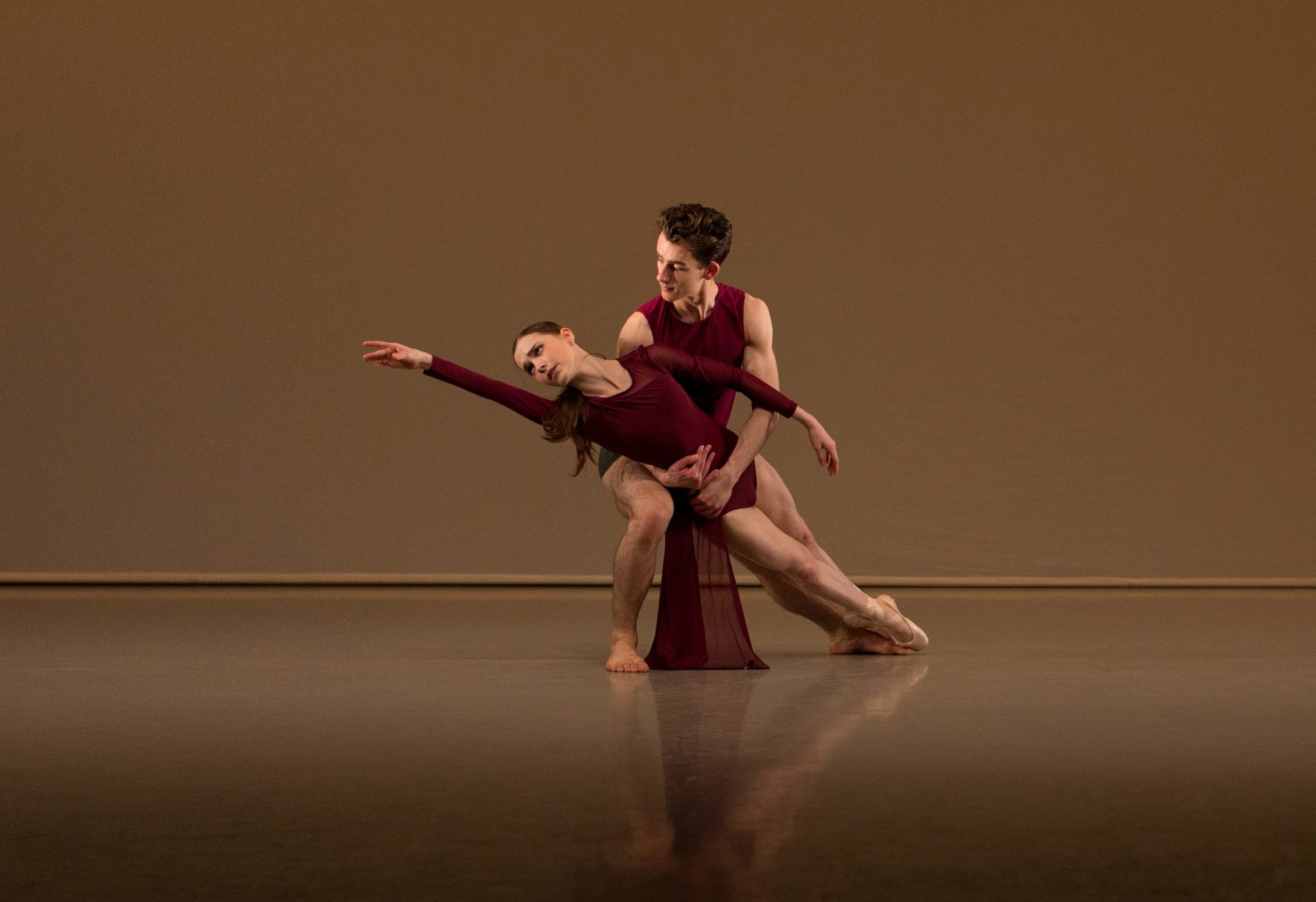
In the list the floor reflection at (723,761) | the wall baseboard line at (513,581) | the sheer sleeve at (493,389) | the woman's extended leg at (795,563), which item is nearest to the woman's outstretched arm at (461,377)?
the sheer sleeve at (493,389)

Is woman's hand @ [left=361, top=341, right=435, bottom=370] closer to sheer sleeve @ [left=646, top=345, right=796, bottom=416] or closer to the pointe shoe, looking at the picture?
sheer sleeve @ [left=646, top=345, right=796, bottom=416]

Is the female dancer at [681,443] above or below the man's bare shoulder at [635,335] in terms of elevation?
below

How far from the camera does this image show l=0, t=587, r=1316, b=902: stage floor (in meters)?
1.24

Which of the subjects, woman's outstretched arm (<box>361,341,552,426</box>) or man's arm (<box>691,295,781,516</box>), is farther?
man's arm (<box>691,295,781,516</box>)

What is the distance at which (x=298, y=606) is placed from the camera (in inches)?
176

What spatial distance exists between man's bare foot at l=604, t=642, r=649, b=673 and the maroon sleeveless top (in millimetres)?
561

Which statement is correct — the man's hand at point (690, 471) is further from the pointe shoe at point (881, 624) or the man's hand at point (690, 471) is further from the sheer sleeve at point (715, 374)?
the pointe shoe at point (881, 624)

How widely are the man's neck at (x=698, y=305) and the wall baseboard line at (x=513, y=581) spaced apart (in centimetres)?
218

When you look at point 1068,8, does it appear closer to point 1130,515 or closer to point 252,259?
point 1130,515

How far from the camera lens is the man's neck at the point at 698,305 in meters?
3.05

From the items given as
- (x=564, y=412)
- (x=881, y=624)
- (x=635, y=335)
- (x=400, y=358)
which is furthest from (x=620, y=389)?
(x=881, y=624)

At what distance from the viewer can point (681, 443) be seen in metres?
2.88

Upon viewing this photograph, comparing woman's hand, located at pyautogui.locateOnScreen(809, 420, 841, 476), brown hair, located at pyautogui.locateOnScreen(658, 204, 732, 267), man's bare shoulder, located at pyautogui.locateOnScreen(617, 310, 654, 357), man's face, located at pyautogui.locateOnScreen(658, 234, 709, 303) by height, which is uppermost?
brown hair, located at pyautogui.locateOnScreen(658, 204, 732, 267)

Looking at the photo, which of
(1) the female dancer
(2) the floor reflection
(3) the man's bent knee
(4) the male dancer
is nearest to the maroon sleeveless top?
(4) the male dancer
